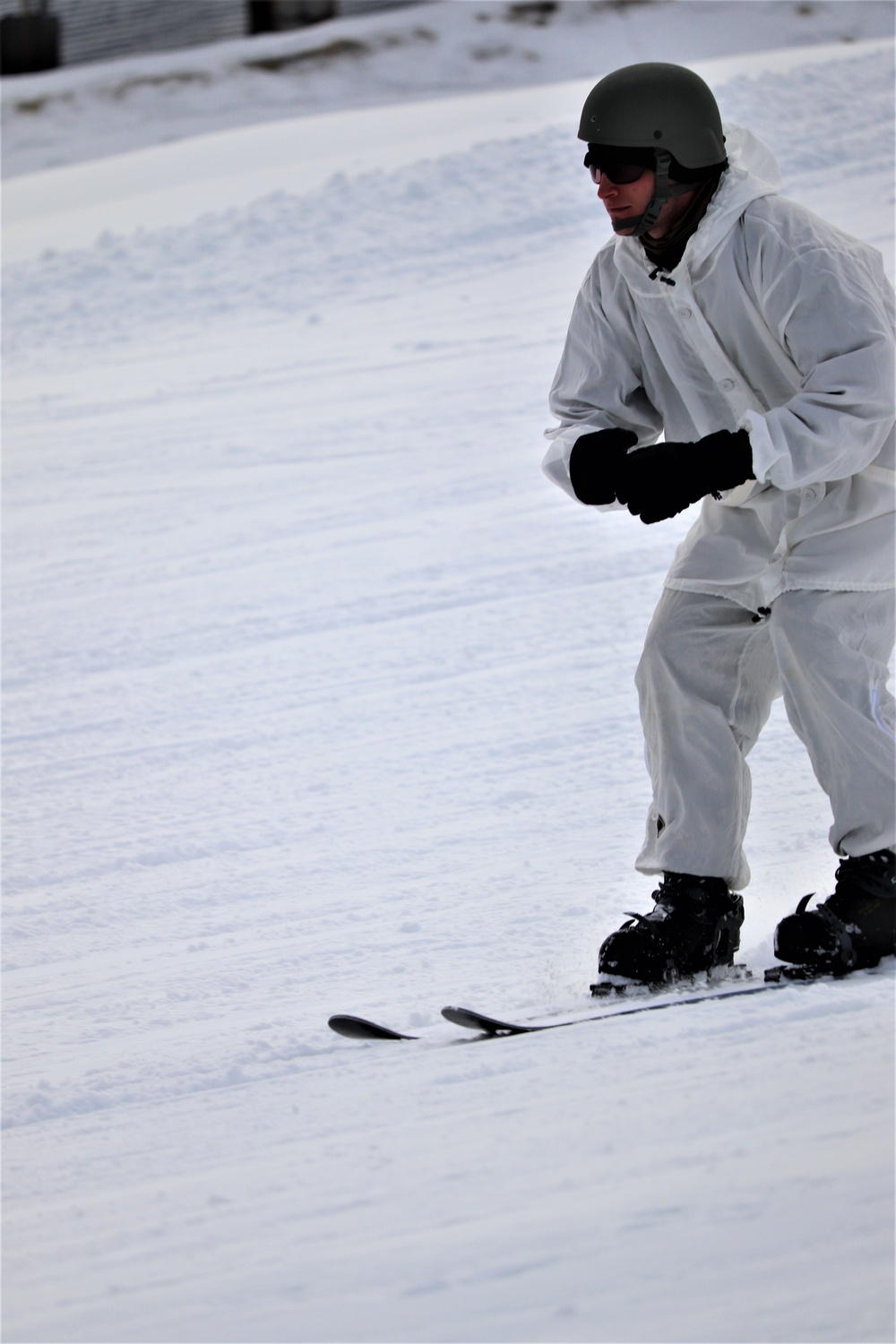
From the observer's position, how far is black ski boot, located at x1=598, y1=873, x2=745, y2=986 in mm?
2770

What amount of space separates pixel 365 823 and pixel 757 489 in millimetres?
1606

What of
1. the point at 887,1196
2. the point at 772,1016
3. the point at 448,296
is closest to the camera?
the point at 887,1196

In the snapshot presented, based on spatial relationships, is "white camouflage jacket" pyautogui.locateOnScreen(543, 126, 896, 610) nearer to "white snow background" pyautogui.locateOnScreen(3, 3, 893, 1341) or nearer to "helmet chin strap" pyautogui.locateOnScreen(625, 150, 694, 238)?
"helmet chin strap" pyautogui.locateOnScreen(625, 150, 694, 238)

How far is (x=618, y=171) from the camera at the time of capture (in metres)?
2.61

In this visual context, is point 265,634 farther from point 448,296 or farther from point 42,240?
point 42,240

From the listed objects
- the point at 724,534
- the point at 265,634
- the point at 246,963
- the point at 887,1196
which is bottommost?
the point at 265,634

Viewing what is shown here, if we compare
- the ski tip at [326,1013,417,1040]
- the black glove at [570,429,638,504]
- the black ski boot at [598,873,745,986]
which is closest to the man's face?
the black glove at [570,429,638,504]

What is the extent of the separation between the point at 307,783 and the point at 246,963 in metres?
1.06

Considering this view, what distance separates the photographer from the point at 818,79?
1114cm

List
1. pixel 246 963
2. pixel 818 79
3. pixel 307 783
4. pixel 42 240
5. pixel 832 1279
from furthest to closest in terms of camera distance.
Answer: pixel 818 79 → pixel 42 240 → pixel 307 783 → pixel 246 963 → pixel 832 1279

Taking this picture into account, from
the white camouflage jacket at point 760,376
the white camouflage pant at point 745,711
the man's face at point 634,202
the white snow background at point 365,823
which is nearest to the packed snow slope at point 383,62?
the white snow background at point 365,823

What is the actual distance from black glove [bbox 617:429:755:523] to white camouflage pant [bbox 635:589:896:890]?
0.32 metres

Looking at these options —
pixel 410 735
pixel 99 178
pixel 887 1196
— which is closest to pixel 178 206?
pixel 99 178

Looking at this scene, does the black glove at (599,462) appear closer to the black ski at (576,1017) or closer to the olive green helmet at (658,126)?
the olive green helmet at (658,126)
